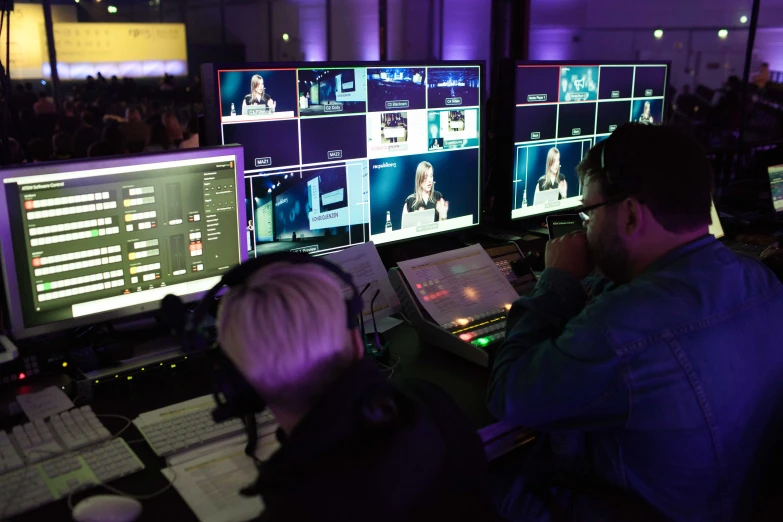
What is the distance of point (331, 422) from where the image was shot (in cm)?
86

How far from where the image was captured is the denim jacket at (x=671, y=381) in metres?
1.31

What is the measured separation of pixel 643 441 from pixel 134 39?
5.95 m

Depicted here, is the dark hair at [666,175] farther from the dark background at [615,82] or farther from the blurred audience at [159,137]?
the blurred audience at [159,137]

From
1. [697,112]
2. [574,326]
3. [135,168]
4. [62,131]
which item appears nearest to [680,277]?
[574,326]

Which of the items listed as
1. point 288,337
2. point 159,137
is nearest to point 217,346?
point 288,337

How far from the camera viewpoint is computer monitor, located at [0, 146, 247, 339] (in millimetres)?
1524

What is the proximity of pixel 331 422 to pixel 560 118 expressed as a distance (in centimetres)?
217

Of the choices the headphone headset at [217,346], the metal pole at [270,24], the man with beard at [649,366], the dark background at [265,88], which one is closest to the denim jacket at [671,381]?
the man with beard at [649,366]

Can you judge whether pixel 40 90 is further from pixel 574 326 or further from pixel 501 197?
pixel 574 326

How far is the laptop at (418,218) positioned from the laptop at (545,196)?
1.96 ft

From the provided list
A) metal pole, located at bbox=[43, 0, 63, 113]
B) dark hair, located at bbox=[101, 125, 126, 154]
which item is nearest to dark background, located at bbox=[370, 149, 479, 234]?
dark hair, located at bbox=[101, 125, 126, 154]

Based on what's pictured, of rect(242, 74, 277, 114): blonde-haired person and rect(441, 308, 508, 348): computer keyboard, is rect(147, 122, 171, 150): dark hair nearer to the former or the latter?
rect(242, 74, 277, 114): blonde-haired person

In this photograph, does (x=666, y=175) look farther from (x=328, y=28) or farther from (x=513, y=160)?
(x=328, y=28)

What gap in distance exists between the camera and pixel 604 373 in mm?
1302
